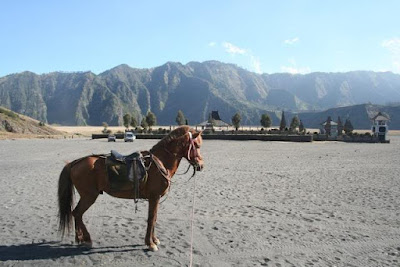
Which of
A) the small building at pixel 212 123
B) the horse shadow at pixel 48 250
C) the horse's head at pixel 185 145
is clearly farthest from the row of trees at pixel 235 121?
the horse shadow at pixel 48 250

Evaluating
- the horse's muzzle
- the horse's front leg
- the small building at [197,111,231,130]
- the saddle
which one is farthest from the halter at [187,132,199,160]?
the small building at [197,111,231,130]

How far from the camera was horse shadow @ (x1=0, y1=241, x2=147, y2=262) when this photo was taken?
19.7 ft

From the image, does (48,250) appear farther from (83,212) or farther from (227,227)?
(227,227)

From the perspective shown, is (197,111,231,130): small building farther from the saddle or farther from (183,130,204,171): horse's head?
the saddle

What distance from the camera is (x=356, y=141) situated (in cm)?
6122

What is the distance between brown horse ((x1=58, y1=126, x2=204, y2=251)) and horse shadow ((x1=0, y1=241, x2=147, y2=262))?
0.19 metres

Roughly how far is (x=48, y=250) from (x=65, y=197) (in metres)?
1.01

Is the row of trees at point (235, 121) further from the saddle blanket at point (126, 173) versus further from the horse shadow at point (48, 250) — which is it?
the horse shadow at point (48, 250)

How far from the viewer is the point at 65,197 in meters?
6.57

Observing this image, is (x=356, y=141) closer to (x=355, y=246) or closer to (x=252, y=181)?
(x=252, y=181)

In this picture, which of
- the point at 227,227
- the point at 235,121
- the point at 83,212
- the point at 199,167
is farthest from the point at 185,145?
the point at 235,121

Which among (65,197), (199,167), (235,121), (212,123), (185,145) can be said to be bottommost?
(65,197)

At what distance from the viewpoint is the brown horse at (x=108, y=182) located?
6367 millimetres

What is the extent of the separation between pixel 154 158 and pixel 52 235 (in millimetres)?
2888
